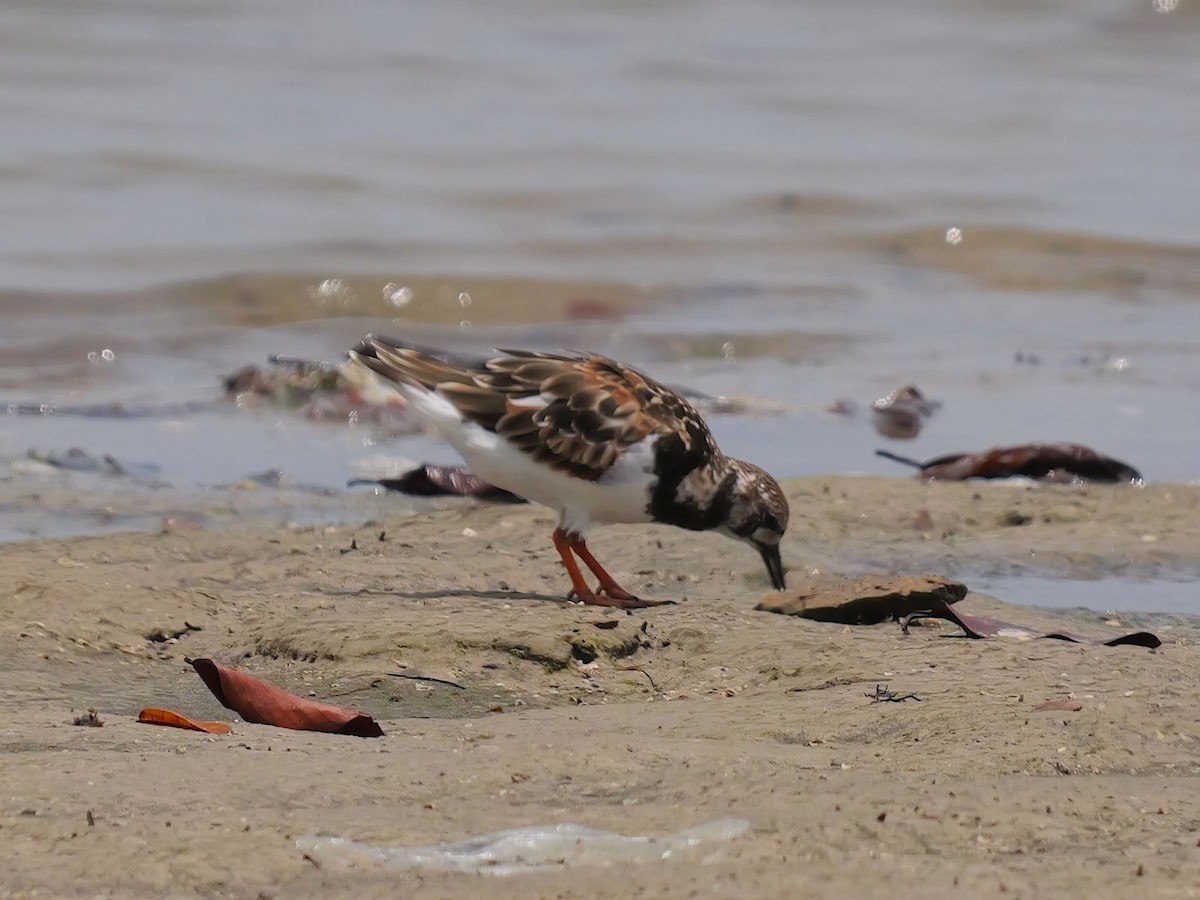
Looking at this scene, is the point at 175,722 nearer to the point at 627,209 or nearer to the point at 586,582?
→ the point at 586,582

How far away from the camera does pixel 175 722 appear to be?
2828mm

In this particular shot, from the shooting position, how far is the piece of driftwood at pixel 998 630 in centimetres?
349

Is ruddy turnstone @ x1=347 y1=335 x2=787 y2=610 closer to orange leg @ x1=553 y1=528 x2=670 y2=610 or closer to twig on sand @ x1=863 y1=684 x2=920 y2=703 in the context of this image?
orange leg @ x1=553 y1=528 x2=670 y2=610

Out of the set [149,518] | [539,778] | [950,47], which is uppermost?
[950,47]

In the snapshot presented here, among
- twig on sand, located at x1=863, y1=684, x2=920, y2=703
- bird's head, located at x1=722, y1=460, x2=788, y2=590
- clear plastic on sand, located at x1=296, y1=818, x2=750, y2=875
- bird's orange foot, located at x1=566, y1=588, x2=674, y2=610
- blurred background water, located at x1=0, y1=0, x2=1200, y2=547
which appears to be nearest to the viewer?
clear plastic on sand, located at x1=296, y1=818, x2=750, y2=875

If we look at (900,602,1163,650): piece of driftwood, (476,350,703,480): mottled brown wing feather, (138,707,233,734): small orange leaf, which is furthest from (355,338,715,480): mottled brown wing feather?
(138,707,233,734): small orange leaf

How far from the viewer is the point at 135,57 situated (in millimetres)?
13273

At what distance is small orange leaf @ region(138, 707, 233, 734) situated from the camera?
280 centimetres

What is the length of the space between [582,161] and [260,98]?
8.45 ft

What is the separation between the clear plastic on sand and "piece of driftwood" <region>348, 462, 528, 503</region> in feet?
10.2

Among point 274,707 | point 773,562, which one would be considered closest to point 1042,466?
point 773,562

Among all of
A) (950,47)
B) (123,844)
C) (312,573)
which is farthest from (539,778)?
(950,47)

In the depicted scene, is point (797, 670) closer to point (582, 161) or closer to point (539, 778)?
point (539, 778)

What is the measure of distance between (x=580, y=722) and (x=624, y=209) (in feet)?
26.6
